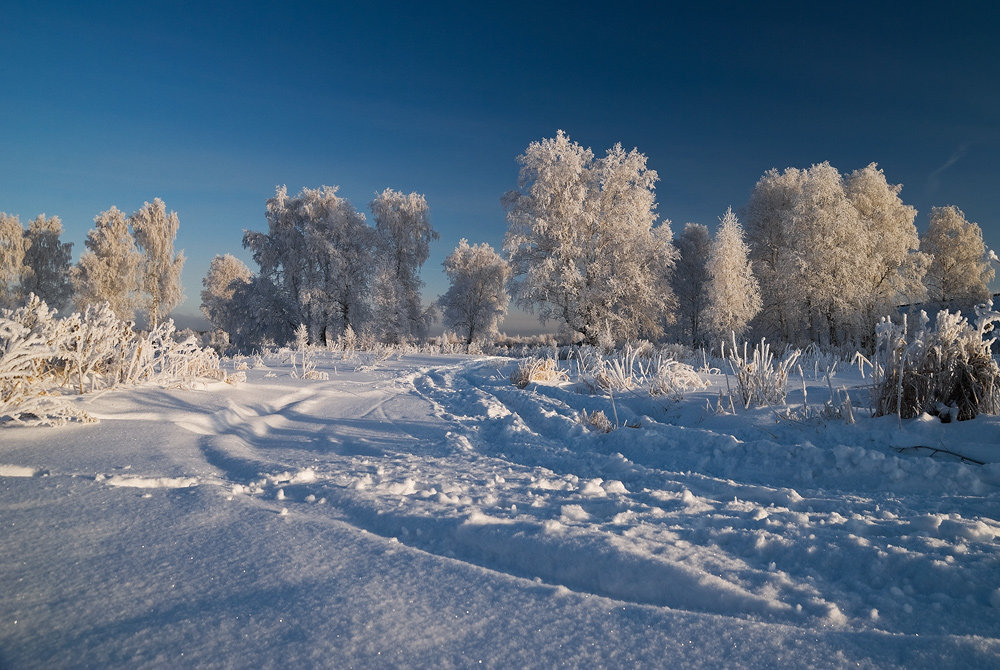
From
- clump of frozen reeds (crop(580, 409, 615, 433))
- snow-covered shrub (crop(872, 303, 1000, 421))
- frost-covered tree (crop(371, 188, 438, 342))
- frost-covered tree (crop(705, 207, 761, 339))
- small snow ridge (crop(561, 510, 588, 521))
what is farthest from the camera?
frost-covered tree (crop(371, 188, 438, 342))

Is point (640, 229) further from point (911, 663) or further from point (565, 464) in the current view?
point (911, 663)

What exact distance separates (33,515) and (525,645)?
183cm

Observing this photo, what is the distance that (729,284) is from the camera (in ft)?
60.8

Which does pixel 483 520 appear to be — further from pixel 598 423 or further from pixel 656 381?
pixel 656 381

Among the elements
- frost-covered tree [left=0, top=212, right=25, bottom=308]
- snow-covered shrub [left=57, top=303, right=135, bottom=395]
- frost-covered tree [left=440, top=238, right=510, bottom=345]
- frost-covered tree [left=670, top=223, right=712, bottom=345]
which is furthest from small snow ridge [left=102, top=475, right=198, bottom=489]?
frost-covered tree [left=0, top=212, right=25, bottom=308]

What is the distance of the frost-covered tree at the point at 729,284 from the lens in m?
18.5

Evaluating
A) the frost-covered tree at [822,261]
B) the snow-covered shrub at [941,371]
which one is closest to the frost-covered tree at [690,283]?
the frost-covered tree at [822,261]

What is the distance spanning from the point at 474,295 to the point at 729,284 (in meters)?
17.3

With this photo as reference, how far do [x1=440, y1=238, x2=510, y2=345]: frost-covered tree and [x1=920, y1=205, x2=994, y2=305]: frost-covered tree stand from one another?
24.8 meters

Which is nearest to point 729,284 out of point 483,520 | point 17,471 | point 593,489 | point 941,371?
point 941,371

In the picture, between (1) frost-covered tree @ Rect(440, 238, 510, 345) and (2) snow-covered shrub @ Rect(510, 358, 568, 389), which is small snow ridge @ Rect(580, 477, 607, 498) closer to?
(2) snow-covered shrub @ Rect(510, 358, 568, 389)

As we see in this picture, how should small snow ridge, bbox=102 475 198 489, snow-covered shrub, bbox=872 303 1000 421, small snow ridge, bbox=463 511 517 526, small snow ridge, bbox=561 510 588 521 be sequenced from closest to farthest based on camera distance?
small snow ridge, bbox=463 511 517 526 → small snow ridge, bbox=561 510 588 521 → small snow ridge, bbox=102 475 198 489 → snow-covered shrub, bbox=872 303 1000 421

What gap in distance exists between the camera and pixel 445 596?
1282 mm

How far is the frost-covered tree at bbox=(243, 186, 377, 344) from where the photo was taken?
75.2 feet
